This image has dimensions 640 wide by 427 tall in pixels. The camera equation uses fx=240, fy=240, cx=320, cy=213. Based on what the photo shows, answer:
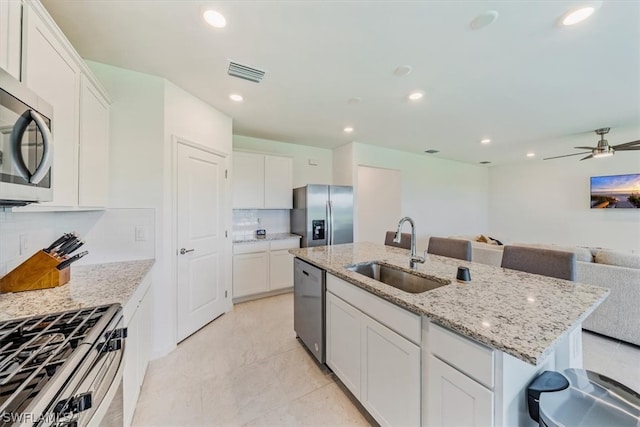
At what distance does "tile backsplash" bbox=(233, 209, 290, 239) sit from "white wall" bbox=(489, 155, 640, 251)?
594 cm

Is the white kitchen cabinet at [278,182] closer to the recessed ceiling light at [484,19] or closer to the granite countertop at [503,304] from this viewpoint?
the granite countertop at [503,304]

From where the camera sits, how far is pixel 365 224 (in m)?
5.80

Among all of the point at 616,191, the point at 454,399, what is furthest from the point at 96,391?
the point at 616,191

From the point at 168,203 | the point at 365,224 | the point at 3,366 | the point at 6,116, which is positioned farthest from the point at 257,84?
the point at 365,224

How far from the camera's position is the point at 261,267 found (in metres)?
3.63

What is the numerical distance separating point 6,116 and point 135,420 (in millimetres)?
1837

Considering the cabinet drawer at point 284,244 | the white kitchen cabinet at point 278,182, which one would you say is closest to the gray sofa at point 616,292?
the cabinet drawer at point 284,244


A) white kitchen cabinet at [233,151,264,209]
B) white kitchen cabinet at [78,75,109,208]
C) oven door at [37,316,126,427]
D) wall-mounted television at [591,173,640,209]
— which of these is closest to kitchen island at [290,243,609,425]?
oven door at [37,316,126,427]

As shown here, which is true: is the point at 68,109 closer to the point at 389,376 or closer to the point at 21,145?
the point at 21,145

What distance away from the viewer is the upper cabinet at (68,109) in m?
1.16

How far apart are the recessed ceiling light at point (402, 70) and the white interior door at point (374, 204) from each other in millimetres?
3437

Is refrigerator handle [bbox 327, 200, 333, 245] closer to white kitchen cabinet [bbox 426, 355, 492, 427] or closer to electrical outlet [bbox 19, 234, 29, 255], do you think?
white kitchen cabinet [bbox 426, 355, 492, 427]

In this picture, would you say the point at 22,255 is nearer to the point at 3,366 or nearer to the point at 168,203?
the point at 168,203

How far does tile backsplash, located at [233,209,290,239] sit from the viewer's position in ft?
13.1
